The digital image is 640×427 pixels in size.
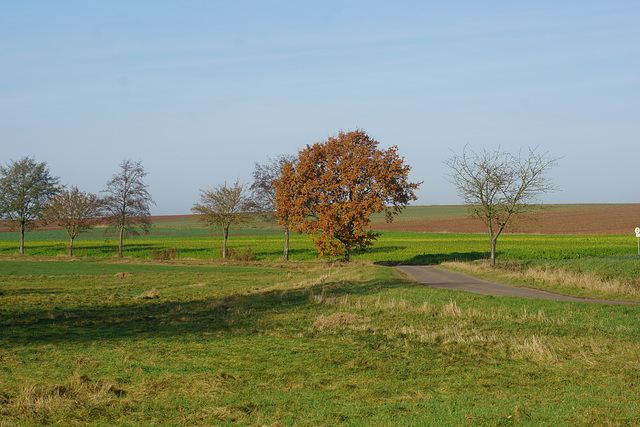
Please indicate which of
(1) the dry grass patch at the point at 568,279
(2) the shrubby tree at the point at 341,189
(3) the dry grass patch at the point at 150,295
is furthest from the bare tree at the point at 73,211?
(1) the dry grass patch at the point at 568,279

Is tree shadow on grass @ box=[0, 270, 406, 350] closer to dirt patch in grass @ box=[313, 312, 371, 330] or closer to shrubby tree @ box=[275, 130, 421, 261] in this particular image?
dirt patch in grass @ box=[313, 312, 371, 330]

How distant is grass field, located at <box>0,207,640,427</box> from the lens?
7668 millimetres

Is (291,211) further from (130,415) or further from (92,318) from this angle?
(130,415)

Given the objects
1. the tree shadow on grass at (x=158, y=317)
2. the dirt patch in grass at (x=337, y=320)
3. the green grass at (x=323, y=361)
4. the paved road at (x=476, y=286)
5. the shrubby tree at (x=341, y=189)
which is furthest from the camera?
A: the shrubby tree at (x=341, y=189)

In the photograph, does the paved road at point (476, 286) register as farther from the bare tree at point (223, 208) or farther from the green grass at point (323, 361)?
the bare tree at point (223, 208)

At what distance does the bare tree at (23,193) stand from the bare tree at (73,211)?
329 centimetres

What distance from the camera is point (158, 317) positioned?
1788 centimetres

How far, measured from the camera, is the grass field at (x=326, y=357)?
7.67 metres

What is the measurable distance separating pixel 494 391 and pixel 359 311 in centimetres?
877

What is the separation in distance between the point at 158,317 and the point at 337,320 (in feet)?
21.5

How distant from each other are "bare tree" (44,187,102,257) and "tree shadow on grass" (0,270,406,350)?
4273cm

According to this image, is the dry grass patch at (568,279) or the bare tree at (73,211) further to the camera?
the bare tree at (73,211)

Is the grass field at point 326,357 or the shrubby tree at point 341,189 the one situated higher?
the shrubby tree at point 341,189

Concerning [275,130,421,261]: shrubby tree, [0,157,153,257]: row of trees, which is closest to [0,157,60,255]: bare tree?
[0,157,153,257]: row of trees
